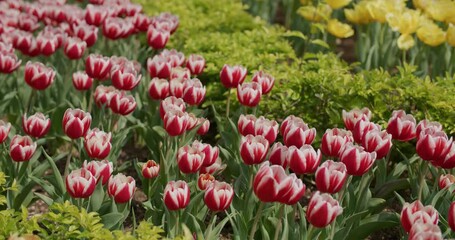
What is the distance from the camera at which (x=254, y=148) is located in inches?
123

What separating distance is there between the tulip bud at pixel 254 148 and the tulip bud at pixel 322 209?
19.8 inches

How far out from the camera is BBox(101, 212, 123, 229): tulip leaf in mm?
3113

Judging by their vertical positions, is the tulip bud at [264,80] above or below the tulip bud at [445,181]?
above

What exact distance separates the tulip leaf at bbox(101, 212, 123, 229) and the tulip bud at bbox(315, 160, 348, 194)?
0.86 meters

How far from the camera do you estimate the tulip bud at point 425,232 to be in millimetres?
2441

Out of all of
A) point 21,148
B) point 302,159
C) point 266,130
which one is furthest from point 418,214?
point 21,148

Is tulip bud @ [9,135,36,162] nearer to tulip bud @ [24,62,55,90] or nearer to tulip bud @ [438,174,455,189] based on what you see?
tulip bud @ [24,62,55,90]

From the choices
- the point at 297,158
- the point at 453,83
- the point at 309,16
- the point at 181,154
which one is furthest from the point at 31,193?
the point at 309,16

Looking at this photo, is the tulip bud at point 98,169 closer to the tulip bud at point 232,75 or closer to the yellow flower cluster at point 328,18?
the tulip bud at point 232,75

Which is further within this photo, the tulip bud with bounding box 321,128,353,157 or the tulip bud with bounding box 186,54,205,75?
the tulip bud with bounding box 186,54,205,75

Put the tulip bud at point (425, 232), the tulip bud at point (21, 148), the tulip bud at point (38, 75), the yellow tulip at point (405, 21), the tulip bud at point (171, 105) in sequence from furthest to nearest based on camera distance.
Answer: the yellow tulip at point (405, 21) < the tulip bud at point (38, 75) < the tulip bud at point (171, 105) < the tulip bud at point (21, 148) < the tulip bud at point (425, 232)

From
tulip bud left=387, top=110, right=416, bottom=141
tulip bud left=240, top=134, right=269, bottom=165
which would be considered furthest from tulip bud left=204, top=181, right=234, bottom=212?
tulip bud left=387, top=110, right=416, bottom=141

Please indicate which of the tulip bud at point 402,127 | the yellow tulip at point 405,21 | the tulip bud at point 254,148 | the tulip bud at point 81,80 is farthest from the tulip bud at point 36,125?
the yellow tulip at point 405,21

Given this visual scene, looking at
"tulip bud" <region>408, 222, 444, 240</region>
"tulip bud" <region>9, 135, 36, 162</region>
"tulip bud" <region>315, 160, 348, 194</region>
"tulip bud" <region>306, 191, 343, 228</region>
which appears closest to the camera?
"tulip bud" <region>408, 222, 444, 240</region>
